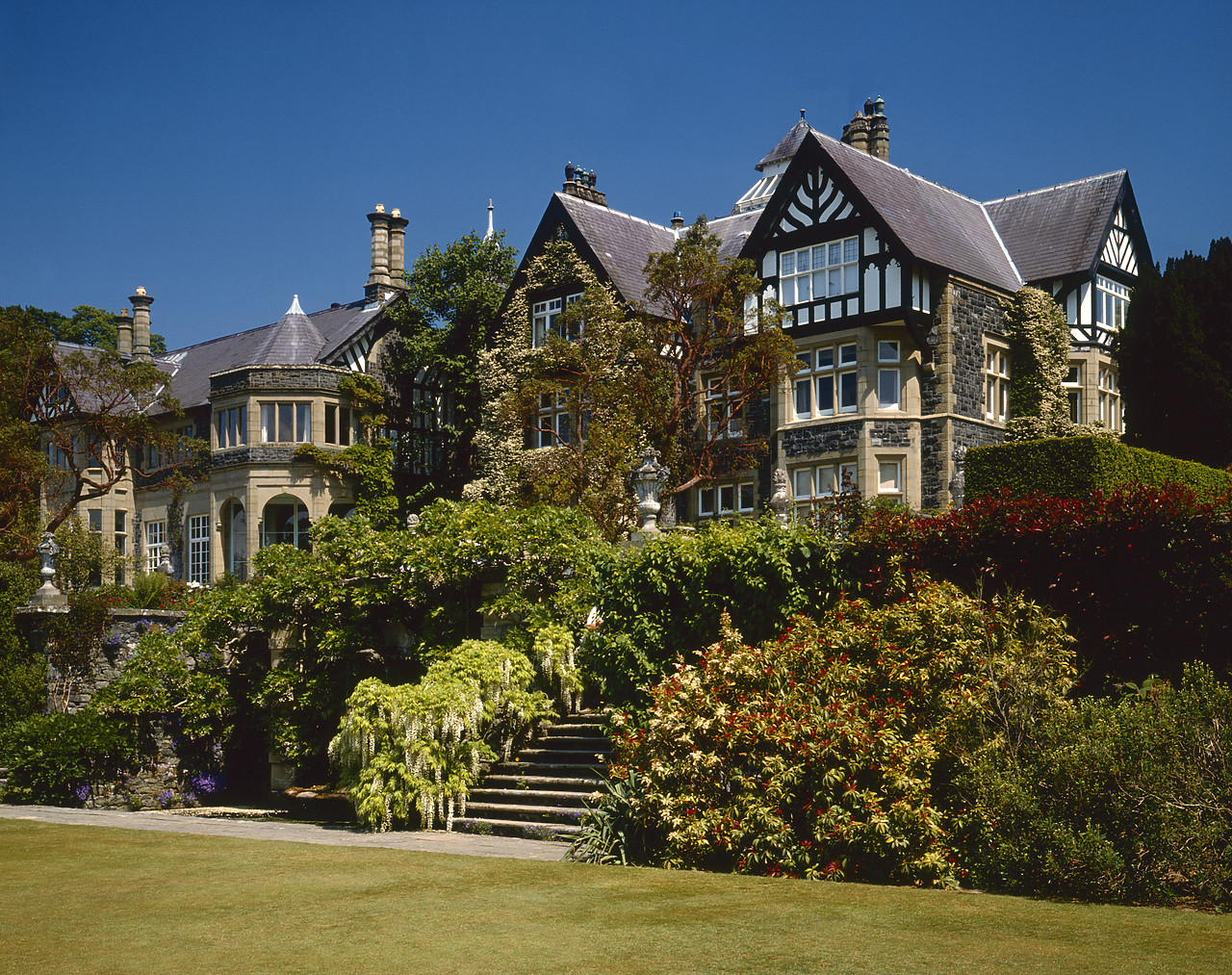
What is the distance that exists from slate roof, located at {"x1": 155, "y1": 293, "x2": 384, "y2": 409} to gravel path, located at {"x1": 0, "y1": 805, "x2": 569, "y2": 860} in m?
21.4

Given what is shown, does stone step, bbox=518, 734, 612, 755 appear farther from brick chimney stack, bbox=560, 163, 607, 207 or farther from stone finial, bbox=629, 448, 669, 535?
brick chimney stack, bbox=560, 163, 607, 207

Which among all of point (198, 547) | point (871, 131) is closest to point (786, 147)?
point (871, 131)

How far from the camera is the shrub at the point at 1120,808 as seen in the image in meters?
7.94

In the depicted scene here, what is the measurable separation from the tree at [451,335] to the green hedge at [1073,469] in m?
19.1

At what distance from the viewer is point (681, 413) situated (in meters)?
26.9

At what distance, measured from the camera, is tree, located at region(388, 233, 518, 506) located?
3547 cm

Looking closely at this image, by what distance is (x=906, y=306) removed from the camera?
999 inches

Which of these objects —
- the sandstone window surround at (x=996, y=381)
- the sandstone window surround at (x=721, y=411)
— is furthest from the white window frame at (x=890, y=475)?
the sandstone window surround at (x=721, y=411)

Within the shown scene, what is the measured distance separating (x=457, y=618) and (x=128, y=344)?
113ft

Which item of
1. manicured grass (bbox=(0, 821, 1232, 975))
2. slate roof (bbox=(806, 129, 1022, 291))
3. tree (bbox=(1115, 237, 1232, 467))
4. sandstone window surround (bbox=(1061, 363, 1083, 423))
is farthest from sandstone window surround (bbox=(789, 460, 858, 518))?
manicured grass (bbox=(0, 821, 1232, 975))

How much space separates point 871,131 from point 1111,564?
25.2m

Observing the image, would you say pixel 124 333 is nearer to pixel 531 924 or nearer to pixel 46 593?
pixel 46 593

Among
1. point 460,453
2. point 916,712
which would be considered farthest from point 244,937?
point 460,453

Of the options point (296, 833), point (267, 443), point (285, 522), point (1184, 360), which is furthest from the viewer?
point (285, 522)
